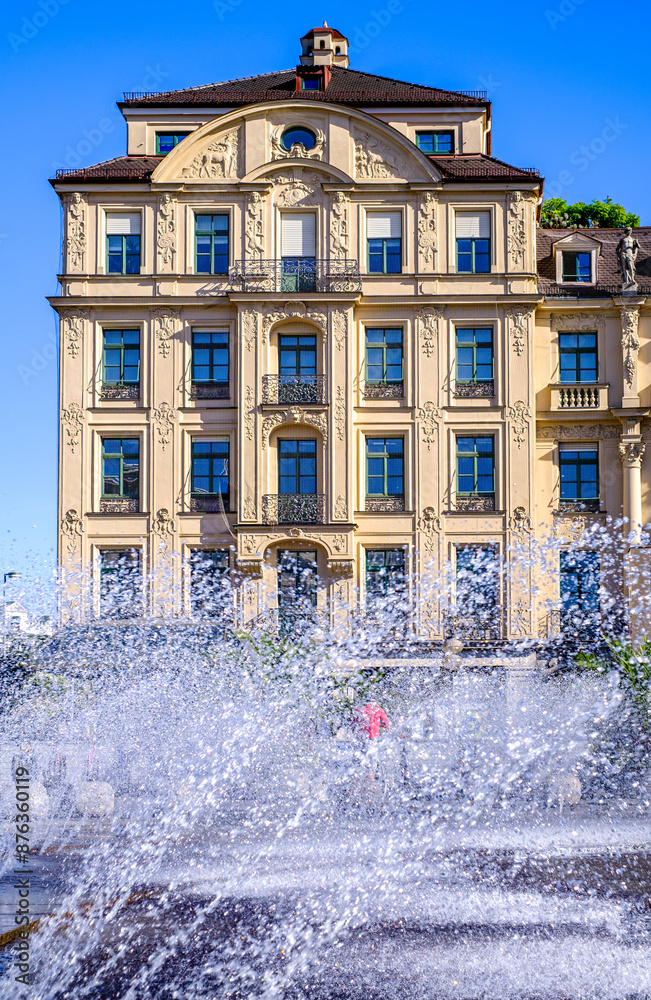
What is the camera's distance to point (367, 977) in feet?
40.4

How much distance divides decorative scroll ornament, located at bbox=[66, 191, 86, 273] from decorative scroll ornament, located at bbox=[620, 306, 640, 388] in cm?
1766

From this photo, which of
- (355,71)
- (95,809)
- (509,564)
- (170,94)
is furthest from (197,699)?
(355,71)

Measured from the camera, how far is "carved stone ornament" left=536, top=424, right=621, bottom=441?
38.9 metres

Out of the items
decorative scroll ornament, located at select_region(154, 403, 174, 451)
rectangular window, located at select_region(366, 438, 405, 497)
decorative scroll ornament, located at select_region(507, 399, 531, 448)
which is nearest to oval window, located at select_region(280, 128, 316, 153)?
decorative scroll ornament, located at select_region(154, 403, 174, 451)

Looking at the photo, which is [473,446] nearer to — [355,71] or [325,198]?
[325,198]

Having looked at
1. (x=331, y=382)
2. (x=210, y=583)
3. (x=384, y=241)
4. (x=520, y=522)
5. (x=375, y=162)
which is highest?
(x=375, y=162)

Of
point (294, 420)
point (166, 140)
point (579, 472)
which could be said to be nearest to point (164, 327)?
point (294, 420)

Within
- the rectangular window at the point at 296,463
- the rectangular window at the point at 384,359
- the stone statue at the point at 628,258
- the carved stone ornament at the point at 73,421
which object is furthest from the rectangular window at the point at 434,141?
the carved stone ornament at the point at 73,421

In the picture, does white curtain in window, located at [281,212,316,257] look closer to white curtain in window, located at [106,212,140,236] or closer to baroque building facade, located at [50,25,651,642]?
baroque building facade, located at [50,25,651,642]

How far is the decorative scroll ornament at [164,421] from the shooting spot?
37844mm

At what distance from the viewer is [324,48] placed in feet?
143

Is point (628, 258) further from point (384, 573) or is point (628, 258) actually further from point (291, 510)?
point (291, 510)

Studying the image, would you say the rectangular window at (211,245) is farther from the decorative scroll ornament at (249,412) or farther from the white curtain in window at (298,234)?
the decorative scroll ornament at (249,412)

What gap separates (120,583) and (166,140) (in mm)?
15043
